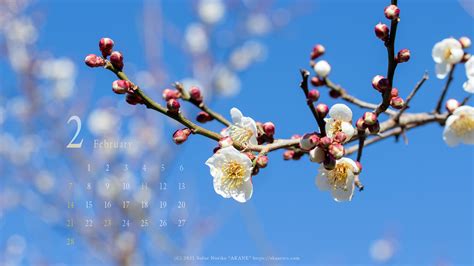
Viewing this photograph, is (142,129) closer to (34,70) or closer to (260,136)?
(34,70)

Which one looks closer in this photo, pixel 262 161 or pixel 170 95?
pixel 262 161

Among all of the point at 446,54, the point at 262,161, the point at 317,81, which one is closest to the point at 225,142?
the point at 262,161

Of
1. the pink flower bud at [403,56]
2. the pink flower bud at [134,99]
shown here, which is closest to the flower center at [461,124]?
the pink flower bud at [403,56]

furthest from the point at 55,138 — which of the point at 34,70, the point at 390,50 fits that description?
the point at 390,50

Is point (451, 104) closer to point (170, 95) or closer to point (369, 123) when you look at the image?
point (369, 123)

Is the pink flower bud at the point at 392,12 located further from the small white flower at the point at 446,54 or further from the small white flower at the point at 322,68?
the small white flower at the point at 446,54
